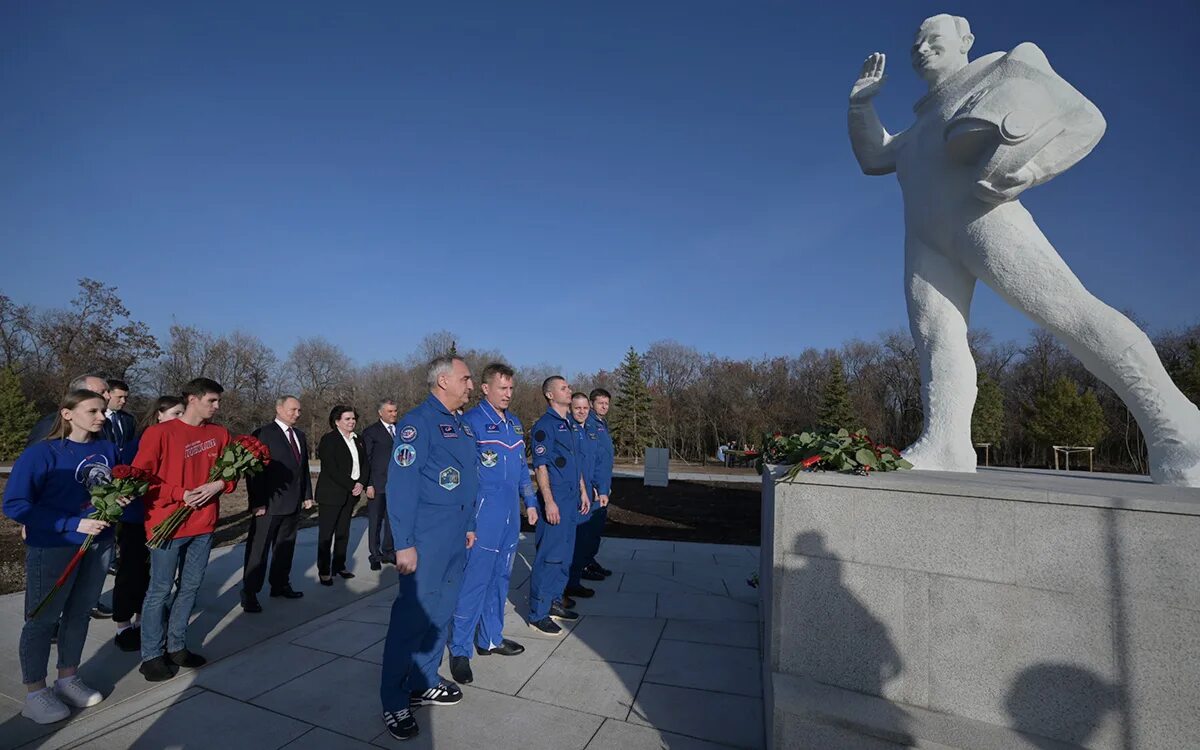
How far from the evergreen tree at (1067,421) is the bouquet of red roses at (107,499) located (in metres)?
24.5

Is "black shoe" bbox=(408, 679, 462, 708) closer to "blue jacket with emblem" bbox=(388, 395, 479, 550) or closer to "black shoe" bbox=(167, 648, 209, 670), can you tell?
"blue jacket with emblem" bbox=(388, 395, 479, 550)

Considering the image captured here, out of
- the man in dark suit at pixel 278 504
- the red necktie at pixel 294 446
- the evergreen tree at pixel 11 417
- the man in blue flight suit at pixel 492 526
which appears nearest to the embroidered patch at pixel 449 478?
the man in blue flight suit at pixel 492 526

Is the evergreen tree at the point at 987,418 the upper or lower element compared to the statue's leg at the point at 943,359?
upper

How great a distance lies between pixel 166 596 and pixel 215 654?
64cm

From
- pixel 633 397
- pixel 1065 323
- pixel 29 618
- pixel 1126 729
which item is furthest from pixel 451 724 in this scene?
pixel 633 397

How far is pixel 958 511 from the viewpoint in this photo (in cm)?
235

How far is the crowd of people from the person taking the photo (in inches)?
121

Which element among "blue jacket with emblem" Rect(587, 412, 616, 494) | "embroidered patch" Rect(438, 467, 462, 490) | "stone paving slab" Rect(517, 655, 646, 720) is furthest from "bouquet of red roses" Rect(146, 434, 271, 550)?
"blue jacket with emblem" Rect(587, 412, 616, 494)

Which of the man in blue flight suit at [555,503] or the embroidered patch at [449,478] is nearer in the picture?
the embroidered patch at [449,478]

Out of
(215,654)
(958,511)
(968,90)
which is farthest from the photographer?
(215,654)

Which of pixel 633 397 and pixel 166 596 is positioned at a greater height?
pixel 633 397

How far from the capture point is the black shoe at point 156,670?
351 cm

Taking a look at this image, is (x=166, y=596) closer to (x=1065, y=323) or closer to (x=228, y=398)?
(x=1065, y=323)

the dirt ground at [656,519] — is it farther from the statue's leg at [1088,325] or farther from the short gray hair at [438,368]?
the statue's leg at [1088,325]
